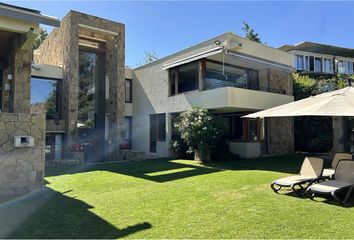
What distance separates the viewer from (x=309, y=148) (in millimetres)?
24891

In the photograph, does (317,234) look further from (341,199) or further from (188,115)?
(188,115)

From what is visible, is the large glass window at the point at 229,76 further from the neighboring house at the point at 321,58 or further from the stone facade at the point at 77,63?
the neighboring house at the point at 321,58

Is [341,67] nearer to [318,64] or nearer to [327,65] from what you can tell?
[327,65]

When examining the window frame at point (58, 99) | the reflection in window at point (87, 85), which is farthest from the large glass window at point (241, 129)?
the window frame at point (58, 99)

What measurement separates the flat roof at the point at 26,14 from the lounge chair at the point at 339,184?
10.1 m

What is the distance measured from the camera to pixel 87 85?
26078mm

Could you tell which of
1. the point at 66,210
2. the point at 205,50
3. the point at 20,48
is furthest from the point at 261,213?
the point at 205,50

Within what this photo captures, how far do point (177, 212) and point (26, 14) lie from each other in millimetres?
8251

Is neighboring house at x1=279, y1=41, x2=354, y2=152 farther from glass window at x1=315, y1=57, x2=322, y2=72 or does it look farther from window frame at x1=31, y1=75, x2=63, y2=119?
window frame at x1=31, y1=75, x2=63, y2=119

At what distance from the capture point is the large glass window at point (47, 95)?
22150mm

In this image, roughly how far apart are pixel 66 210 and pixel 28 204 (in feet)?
4.72

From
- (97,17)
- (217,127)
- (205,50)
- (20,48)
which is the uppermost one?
(97,17)

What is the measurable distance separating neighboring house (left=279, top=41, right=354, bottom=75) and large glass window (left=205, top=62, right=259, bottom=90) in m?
16.0

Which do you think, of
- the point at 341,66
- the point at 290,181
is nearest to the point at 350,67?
the point at 341,66
